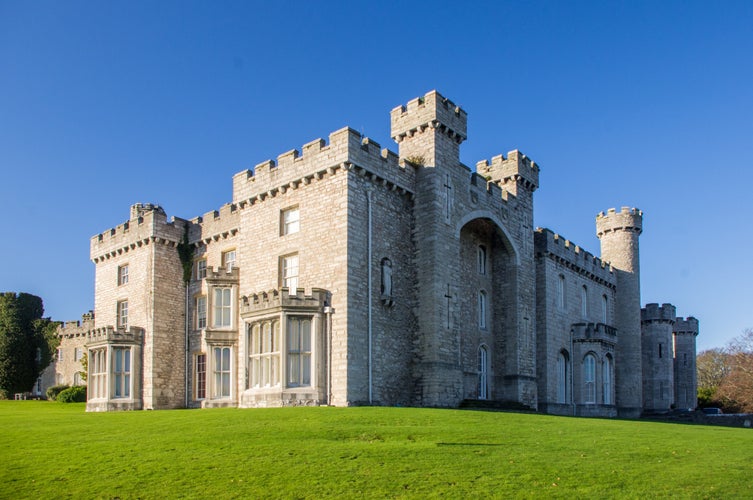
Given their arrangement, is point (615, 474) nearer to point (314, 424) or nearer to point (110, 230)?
point (314, 424)

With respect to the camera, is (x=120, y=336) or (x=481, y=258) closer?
(x=481, y=258)

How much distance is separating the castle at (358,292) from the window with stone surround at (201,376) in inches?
2.5

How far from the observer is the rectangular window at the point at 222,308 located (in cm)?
2909

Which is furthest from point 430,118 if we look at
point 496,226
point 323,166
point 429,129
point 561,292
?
point 561,292

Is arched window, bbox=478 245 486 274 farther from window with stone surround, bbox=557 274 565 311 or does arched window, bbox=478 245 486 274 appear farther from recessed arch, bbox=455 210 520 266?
window with stone surround, bbox=557 274 565 311

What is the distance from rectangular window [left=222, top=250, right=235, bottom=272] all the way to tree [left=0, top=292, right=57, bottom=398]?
2731 cm

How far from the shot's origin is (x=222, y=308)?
95.6ft

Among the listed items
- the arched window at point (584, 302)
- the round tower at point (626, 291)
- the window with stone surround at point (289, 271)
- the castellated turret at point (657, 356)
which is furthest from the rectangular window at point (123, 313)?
the castellated turret at point (657, 356)

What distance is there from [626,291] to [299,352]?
90.9ft

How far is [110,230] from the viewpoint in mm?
34750

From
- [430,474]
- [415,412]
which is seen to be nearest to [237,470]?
[430,474]

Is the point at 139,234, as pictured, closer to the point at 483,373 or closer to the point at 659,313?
the point at 483,373

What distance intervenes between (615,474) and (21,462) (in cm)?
1144

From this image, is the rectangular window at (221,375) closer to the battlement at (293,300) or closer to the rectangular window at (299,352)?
the battlement at (293,300)
